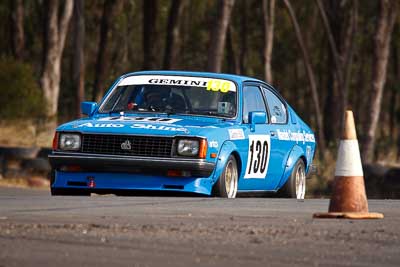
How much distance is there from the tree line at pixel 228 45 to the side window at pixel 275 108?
56.9 feet

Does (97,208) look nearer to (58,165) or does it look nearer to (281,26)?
(58,165)

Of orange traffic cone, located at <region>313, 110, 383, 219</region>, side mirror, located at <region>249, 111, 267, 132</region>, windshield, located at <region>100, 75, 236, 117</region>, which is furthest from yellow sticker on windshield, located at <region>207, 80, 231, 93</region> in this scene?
orange traffic cone, located at <region>313, 110, 383, 219</region>

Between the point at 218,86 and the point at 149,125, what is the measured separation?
146 centimetres

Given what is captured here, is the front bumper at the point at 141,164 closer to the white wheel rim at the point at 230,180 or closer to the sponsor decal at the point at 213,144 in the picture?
the sponsor decal at the point at 213,144

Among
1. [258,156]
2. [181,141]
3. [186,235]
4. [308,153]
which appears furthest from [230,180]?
[186,235]

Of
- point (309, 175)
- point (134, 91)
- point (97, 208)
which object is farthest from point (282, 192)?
point (97, 208)

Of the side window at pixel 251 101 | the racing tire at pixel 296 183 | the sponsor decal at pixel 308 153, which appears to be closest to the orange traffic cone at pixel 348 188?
the side window at pixel 251 101

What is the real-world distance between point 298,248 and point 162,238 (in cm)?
92

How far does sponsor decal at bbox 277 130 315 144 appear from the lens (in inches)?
594

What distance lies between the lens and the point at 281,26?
6625 centimetres

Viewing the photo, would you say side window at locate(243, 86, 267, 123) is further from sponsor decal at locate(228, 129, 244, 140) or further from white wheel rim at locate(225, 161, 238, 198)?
white wheel rim at locate(225, 161, 238, 198)

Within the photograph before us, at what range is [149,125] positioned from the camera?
43.9 feet

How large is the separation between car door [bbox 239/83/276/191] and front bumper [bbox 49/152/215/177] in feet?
3.15

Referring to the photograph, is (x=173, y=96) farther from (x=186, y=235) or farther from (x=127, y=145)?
(x=186, y=235)
